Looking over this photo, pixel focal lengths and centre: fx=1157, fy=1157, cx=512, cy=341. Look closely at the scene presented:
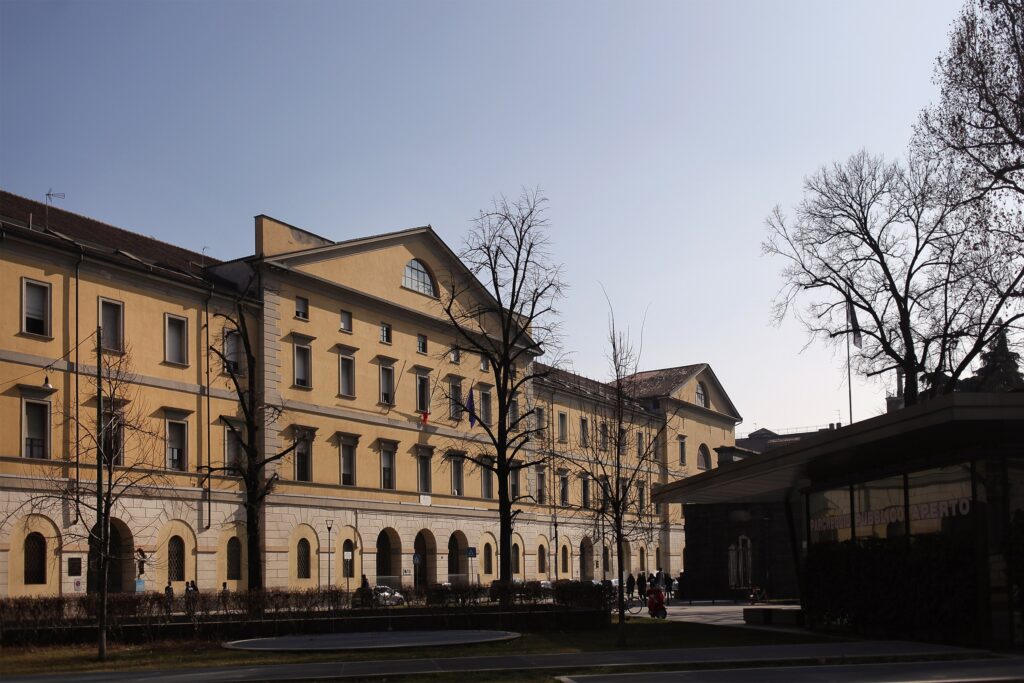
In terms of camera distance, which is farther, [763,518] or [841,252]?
[763,518]

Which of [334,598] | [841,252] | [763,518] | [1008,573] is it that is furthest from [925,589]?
[763,518]

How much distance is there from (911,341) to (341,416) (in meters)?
27.5

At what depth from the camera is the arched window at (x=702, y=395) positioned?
338 feet

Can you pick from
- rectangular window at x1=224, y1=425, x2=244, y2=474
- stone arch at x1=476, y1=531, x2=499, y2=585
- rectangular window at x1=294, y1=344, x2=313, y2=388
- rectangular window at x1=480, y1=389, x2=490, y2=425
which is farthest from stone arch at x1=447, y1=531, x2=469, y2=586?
rectangular window at x1=224, y1=425, x2=244, y2=474

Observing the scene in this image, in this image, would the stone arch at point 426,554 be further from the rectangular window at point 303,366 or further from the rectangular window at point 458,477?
the rectangular window at point 303,366

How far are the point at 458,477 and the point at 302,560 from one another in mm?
14852

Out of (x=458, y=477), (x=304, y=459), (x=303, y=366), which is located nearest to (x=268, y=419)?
(x=304, y=459)

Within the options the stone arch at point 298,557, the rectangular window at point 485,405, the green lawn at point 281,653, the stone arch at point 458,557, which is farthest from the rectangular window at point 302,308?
the green lawn at point 281,653

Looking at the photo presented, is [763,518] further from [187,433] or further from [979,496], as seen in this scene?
[979,496]

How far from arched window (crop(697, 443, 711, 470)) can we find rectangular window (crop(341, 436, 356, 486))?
164ft

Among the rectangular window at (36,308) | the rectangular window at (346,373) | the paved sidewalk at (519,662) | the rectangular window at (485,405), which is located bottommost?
the paved sidewalk at (519,662)

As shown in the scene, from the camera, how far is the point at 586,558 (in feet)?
269

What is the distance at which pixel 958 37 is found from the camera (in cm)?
2711

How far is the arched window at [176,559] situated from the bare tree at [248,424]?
8.61 ft
